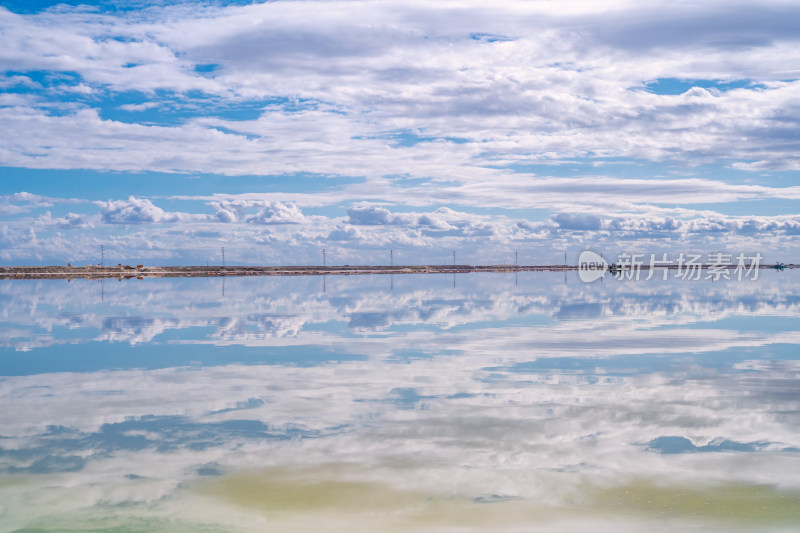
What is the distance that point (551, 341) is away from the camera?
3616 centimetres

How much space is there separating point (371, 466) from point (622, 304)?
5196 centimetres

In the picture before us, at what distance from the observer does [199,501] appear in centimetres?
1365

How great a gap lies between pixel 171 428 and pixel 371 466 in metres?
6.06

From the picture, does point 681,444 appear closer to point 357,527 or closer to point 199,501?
point 357,527

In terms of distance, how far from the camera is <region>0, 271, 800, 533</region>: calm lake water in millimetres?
13117

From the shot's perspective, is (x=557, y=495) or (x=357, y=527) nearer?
(x=357, y=527)

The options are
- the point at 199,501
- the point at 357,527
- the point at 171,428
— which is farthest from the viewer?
the point at 171,428

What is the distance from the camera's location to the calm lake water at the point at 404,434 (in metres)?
13.1

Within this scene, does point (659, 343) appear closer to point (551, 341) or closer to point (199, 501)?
point (551, 341)

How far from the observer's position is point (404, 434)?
18.0 metres

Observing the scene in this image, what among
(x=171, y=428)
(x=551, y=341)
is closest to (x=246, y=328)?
(x=551, y=341)

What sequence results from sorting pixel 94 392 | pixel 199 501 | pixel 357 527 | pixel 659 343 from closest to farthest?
1. pixel 357 527
2. pixel 199 501
3. pixel 94 392
4. pixel 659 343

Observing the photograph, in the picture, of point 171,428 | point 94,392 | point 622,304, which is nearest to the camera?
point 171,428

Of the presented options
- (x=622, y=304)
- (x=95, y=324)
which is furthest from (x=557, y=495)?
(x=622, y=304)
